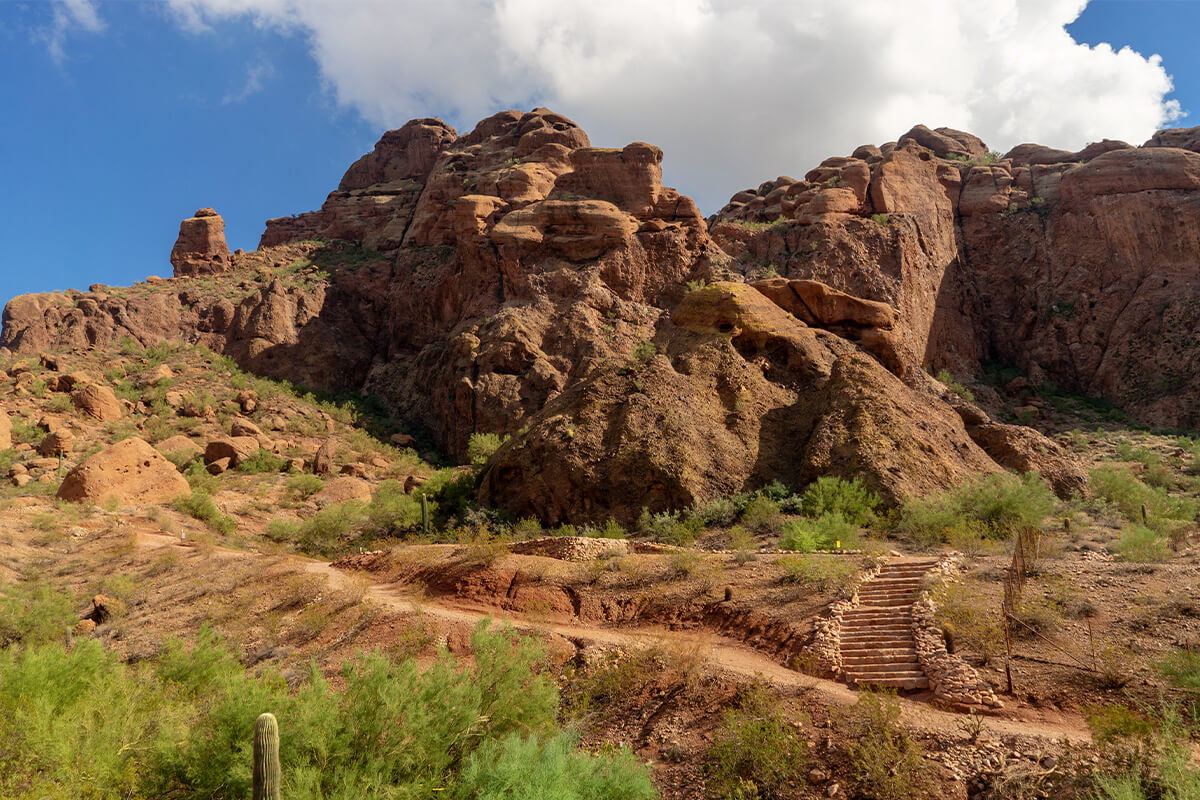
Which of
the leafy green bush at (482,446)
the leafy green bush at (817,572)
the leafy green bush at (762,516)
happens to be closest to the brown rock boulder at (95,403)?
the leafy green bush at (482,446)

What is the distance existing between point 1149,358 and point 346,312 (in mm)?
48899

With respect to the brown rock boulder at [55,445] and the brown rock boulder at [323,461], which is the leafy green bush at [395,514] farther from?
the brown rock boulder at [55,445]

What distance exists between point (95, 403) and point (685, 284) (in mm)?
28531

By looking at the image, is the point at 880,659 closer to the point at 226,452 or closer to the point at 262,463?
the point at 262,463

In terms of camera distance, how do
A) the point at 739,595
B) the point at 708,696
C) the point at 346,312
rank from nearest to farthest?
1. the point at 708,696
2. the point at 739,595
3. the point at 346,312

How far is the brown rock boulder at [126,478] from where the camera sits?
22.5 m

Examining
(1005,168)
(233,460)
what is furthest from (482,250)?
(1005,168)

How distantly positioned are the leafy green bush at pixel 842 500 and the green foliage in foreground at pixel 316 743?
36.4 ft

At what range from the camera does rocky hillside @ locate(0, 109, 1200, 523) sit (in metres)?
32.0

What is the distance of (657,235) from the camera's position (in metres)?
39.0

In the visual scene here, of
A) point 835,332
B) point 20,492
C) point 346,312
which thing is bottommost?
point 20,492

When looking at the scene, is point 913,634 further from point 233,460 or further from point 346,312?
point 346,312

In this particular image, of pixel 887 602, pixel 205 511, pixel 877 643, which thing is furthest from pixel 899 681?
pixel 205 511

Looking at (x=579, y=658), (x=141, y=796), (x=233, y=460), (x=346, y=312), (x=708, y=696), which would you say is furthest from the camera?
(x=346, y=312)
